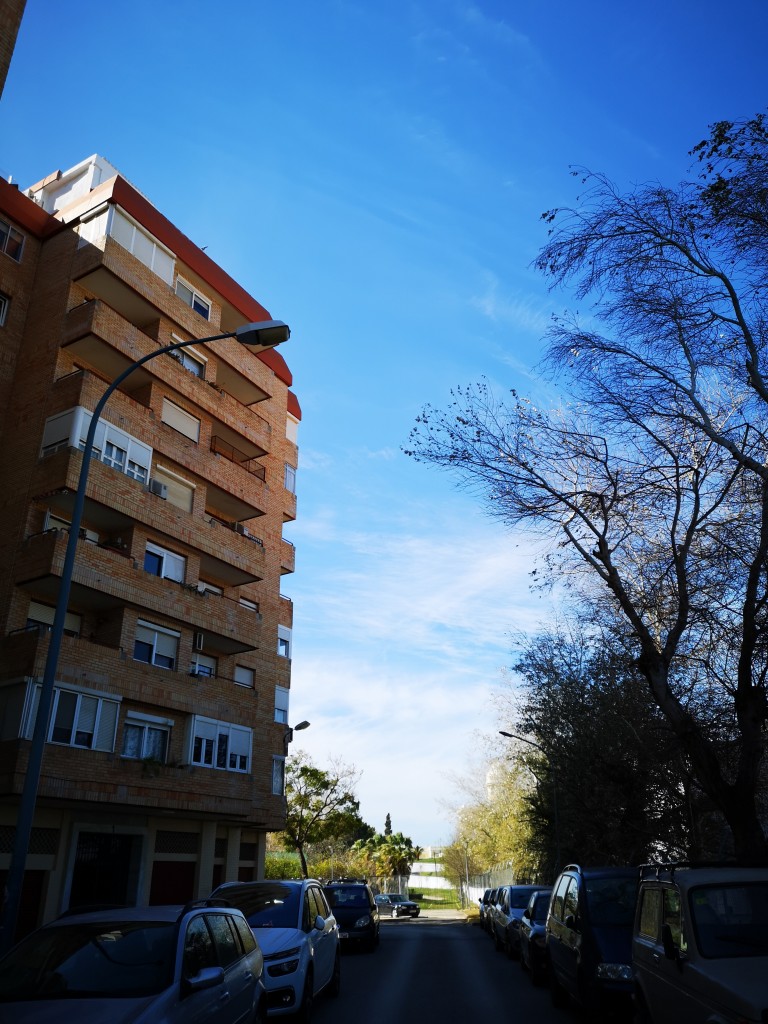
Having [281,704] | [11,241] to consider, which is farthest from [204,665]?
[11,241]

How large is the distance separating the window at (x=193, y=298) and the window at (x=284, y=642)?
12285mm

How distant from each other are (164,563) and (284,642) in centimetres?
886

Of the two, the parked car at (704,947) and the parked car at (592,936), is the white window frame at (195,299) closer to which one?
the parked car at (592,936)

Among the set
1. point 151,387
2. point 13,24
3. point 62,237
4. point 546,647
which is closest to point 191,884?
point 546,647

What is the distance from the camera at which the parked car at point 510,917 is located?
1736cm

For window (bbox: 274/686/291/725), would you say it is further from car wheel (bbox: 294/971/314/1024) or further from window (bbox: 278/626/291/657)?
car wheel (bbox: 294/971/314/1024)

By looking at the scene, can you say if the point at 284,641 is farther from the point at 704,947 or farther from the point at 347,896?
the point at 704,947

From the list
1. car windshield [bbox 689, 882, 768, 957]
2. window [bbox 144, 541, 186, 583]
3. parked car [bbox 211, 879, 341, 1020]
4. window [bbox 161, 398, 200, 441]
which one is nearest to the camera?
car windshield [bbox 689, 882, 768, 957]

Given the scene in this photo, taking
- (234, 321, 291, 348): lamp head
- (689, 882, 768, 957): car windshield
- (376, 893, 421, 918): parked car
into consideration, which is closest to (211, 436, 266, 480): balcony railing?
(234, 321, 291, 348): lamp head

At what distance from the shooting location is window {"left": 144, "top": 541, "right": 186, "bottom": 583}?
72.9ft

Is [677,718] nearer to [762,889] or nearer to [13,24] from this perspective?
[762,889]

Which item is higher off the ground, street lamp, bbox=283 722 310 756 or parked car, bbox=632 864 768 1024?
street lamp, bbox=283 722 310 756

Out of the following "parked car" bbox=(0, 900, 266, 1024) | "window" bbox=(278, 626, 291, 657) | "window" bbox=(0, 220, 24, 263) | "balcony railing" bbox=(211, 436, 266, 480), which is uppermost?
"window" bbox=(0, 220, 24, 263)

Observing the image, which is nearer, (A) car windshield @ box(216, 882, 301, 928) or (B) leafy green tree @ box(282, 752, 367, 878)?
(A) car windshield @ box(216, 882, 301, 928)
